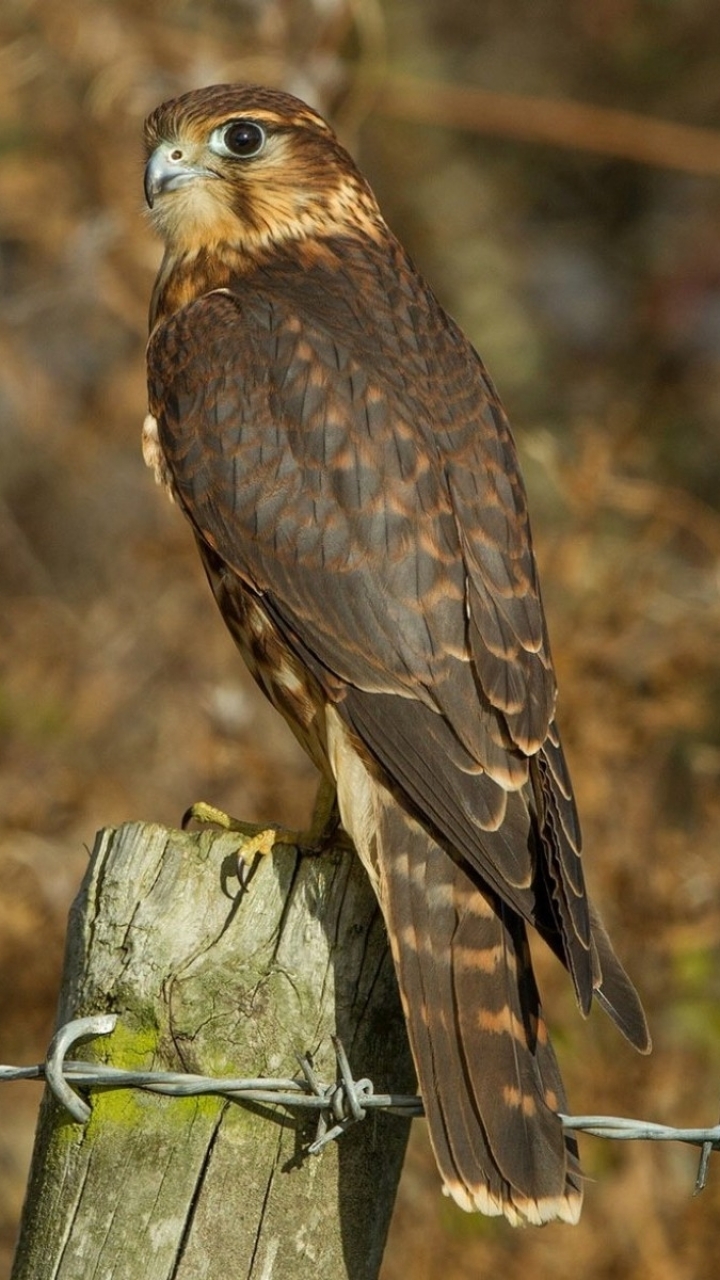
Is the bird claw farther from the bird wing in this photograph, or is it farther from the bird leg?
the bird wing

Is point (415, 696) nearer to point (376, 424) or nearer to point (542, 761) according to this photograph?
point (542, 761)

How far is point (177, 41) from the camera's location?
4.99 m

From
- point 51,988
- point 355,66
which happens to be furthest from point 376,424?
point 355,66

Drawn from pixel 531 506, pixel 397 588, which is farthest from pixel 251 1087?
pixel 531 506

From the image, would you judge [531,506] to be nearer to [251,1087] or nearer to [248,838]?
[248,838]

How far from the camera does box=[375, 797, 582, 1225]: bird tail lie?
87.7 inches

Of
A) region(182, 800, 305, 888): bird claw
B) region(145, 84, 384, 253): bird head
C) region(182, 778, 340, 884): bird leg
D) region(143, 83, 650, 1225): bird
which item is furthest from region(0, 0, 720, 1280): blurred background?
region(182, 800, 305, 888): bird claw

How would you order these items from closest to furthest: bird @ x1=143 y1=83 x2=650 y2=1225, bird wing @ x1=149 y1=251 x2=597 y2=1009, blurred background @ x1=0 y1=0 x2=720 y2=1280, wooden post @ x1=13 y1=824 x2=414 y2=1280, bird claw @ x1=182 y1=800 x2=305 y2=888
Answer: wooden post @ x1=13 y1=824 x2=414 y2=1280, bird claw @ x1=182 y1=800 x2=305 y2=888, bird @ x1=143 y1=83 x2=650 y2=1225, bird wing @ x1=149 y1=251 x2=597 y2=1009, blurred background @ x1=0 y1=0 x2=720 y2=1280

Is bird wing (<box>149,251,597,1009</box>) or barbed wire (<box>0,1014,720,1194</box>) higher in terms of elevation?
bird wing (<box>149,251,597,1009</box>)

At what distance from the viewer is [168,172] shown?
11.2ft

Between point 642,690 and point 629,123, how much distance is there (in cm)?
199

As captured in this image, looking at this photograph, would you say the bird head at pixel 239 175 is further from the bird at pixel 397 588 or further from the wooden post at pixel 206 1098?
the wooden post at pixel 206 1098

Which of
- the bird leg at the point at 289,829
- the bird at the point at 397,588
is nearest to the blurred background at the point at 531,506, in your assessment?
the bird at the point at 397,588

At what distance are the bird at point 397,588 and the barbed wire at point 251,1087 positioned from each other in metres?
0.16
